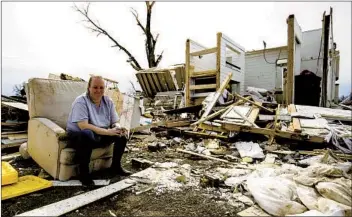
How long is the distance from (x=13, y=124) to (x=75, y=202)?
3.69m

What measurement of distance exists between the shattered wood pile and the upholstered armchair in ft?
4.91

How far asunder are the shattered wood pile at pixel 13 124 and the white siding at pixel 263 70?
9402 mm

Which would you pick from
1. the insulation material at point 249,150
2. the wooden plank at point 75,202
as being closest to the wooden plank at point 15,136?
the wooden plank at point 75,202

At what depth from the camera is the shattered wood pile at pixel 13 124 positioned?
459cm

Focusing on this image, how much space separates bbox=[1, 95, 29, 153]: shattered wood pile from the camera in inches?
181

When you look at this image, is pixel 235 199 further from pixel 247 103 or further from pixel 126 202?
pixel 247 103

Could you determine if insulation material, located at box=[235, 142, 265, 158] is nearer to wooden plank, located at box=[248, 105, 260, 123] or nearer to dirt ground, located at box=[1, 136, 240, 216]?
wooden plank, located at box=[248, 105, 260, 123]

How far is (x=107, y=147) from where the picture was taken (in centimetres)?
324

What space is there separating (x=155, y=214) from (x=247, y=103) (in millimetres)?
4842

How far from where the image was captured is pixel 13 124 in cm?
491

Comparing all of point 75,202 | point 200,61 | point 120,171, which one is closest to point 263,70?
point 200,61

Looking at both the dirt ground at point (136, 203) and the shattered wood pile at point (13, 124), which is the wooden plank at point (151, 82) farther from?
the dirt ground at point (136, 203)

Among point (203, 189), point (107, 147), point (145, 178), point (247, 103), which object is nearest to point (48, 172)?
point (107, 147)

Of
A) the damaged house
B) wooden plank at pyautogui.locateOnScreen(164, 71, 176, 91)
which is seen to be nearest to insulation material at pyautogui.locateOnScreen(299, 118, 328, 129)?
the damaged house
